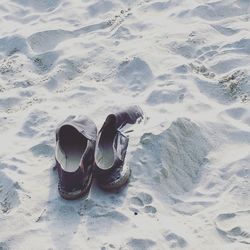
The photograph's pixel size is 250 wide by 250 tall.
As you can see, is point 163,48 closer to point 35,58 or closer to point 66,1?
point 35,58

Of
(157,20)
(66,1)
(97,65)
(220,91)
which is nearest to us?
(220,91)

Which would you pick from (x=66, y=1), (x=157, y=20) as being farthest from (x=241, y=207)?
(x=66, y=1)

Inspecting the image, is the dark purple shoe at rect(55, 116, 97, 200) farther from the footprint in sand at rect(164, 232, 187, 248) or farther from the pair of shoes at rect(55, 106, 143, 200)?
the footprint in sand at rect(164, 232, 187, 248)

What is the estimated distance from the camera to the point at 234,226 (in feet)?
9.58

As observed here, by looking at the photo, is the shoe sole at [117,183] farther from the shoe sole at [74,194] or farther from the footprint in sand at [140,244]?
the footprint in sand at [140,244]

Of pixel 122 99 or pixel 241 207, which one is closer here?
pixel 241 207

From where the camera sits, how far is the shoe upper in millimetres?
3233

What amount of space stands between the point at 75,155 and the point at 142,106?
2.76 feet

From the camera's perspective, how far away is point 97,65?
15.3 ft

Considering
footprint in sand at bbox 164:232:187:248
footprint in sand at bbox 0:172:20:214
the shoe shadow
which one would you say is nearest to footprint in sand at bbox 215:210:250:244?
footprint in sand at bbox 164:232:187:248

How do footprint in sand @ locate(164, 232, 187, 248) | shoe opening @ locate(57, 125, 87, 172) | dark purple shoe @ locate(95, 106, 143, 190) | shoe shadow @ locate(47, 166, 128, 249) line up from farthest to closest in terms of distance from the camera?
shoe opening @ locate(57, 125, 87, 172)
dark purple shoe @ locate(95, 106, 143, 190)
shoe shadow @ locate(47, 166, 128, 249)
footprint in sand @ locate(164, 232, 187, 248)

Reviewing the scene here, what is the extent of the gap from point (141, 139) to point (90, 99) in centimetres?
80

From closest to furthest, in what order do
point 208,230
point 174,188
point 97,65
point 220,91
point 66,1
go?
point 208,230 → point 174,188 → point 220,91 → point 97,65 → point 66,1

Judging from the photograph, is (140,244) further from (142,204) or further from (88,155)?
(88,155)
